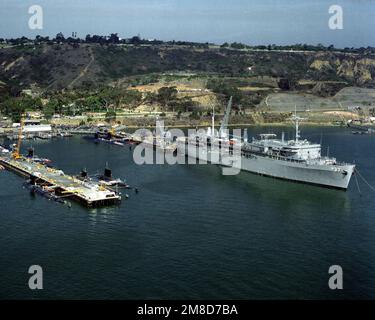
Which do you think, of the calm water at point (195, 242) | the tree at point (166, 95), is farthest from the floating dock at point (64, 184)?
the tree at point (166, 95)

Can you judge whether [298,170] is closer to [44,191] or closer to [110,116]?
[44,191]

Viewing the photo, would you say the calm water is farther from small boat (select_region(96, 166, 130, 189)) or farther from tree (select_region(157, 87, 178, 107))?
tree (select_region(157, 87, 178, 107))

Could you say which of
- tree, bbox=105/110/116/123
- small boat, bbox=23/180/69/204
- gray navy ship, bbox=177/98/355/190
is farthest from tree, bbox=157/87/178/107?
small boat, bbox=23/180/69/204

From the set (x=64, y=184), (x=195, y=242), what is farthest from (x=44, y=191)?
(x=195, y=242)

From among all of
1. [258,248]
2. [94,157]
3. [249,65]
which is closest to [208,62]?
[249,65]

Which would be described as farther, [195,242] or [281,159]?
[281,159]

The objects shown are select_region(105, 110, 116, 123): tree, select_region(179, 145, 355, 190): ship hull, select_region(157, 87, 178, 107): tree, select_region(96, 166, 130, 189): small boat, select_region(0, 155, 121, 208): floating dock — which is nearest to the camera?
select_region(0, 155, 121, 208): floating dock
